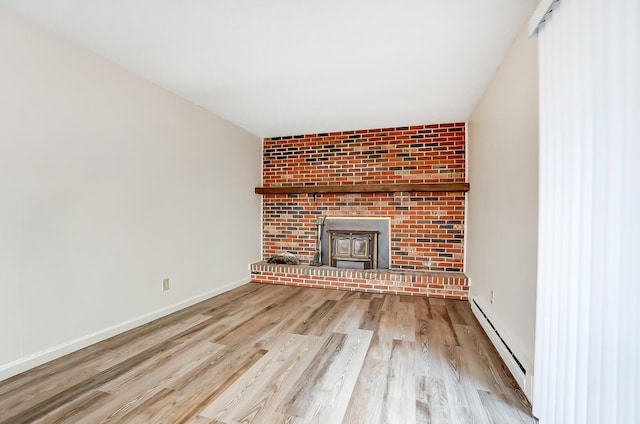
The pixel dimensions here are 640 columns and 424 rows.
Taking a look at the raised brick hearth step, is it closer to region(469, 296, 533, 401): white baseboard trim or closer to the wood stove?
the wood stove

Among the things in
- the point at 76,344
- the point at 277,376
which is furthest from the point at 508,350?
the point at 76,344

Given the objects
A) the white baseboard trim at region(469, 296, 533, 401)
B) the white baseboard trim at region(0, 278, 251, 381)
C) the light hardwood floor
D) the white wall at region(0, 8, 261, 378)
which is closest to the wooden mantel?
the white wall at region(0, 8, 261, 378)

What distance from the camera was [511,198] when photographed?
6.22 feet

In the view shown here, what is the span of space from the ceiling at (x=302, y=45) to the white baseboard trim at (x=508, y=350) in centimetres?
194

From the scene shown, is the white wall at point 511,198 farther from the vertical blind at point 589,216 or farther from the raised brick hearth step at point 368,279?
the raised brick hearth step at point 368,279

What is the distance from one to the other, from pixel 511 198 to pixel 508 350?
0.97 m

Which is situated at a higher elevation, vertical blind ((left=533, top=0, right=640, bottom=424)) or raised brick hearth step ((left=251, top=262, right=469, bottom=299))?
vertical blind ((left=533, top=0, right=640, bottom=424))

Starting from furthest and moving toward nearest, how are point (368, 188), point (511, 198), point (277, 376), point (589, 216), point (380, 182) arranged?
point (380, 182) → point (368, 188) → point (511, 198) → point (277, 376) → point (589, 216)

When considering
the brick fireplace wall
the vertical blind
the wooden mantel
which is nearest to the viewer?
the vertical blind

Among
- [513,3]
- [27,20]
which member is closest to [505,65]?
[513,3]

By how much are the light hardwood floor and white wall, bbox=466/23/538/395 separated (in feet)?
1.07

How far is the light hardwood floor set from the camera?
1.36 metres

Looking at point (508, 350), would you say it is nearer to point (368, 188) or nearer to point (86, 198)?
point (368, 188)

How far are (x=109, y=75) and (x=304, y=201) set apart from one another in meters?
2.62
